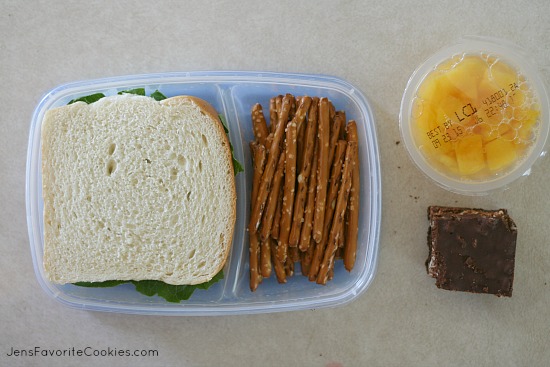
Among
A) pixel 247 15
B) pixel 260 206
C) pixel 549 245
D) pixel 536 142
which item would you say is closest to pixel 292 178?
pixel 260 206

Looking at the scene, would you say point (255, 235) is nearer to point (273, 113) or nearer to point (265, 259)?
point (265, 259)

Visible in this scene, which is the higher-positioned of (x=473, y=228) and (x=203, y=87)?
(x=203, y=87)

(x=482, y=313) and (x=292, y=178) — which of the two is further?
(x=482, y=313)

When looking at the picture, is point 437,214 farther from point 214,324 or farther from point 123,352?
point 123,352

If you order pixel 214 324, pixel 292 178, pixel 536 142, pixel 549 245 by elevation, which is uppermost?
pixel 536 142

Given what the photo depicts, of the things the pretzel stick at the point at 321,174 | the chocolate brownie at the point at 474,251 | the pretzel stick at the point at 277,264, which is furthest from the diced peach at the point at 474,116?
the pretzel stick at the point at 277,264

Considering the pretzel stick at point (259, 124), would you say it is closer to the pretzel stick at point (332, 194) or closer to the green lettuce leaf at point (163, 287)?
the pretzel stick at point (332, 194)

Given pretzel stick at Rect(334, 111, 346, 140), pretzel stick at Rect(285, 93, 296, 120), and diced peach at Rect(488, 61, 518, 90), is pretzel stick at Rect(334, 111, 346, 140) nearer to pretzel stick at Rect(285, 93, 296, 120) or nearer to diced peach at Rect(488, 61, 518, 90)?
pretzel stick at Rect(285, 93, 296, 120)
